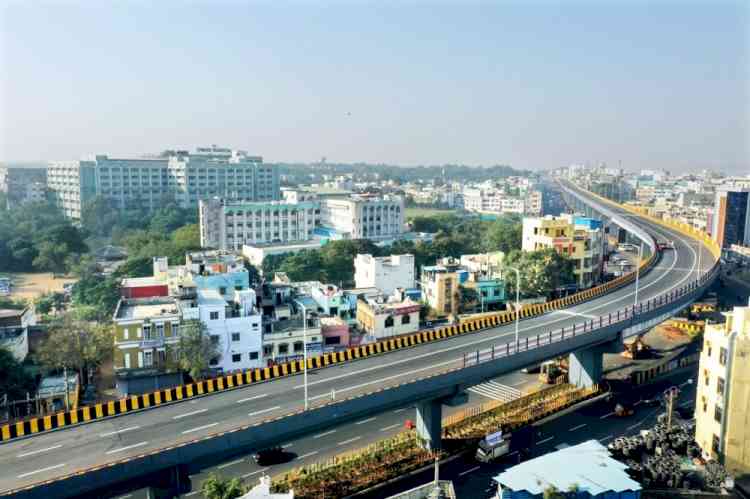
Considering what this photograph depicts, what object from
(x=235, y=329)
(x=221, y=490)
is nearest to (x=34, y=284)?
(x=235, y=329)

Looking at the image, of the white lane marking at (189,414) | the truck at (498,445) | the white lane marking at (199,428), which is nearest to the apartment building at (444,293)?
the truck at (498,445)

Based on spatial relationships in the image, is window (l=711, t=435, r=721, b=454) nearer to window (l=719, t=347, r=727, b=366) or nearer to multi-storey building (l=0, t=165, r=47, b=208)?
window (l=719, t=347, r=727, b=366)

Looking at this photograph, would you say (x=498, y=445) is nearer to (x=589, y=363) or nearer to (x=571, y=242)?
(x=589, y=363)

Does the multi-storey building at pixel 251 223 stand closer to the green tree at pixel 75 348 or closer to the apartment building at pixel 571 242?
the apartment building at pixel 571 242

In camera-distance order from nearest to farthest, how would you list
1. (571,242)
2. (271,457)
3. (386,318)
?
(271,457) → (386,318) → (571,242)

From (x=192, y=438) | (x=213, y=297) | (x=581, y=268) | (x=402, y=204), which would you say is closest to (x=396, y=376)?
(x=192, y=438)

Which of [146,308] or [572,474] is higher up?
[146,308]
